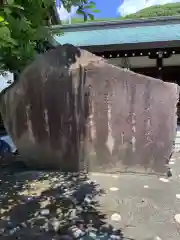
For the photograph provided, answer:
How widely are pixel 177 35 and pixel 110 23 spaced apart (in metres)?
3.11

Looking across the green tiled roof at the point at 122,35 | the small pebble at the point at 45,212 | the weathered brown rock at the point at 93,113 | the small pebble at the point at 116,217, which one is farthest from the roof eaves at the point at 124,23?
the small pebble at the point at 116,217

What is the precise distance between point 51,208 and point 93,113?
192 centimetres

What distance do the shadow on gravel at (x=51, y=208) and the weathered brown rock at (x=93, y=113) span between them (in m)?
0.53

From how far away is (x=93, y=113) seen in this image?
5.37 m

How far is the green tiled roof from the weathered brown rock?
370 centimetres

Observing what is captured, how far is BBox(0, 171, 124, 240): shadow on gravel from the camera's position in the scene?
3.34 metres

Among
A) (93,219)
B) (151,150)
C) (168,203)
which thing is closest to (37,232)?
(93,219)

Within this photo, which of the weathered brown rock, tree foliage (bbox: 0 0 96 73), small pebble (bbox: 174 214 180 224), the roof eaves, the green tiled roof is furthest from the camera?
the roof eaves

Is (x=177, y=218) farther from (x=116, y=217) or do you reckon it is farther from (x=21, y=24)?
(x=21, y=24)

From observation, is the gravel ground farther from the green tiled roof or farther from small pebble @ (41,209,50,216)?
the green tiled roof

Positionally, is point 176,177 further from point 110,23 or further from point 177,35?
point 110,23

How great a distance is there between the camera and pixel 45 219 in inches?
143

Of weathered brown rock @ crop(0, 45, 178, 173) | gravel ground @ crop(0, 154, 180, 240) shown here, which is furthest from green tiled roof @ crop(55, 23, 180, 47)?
gravel ground @ crop(0, 154, 180, 240)

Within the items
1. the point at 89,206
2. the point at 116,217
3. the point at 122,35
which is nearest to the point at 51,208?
the point at 89,206
